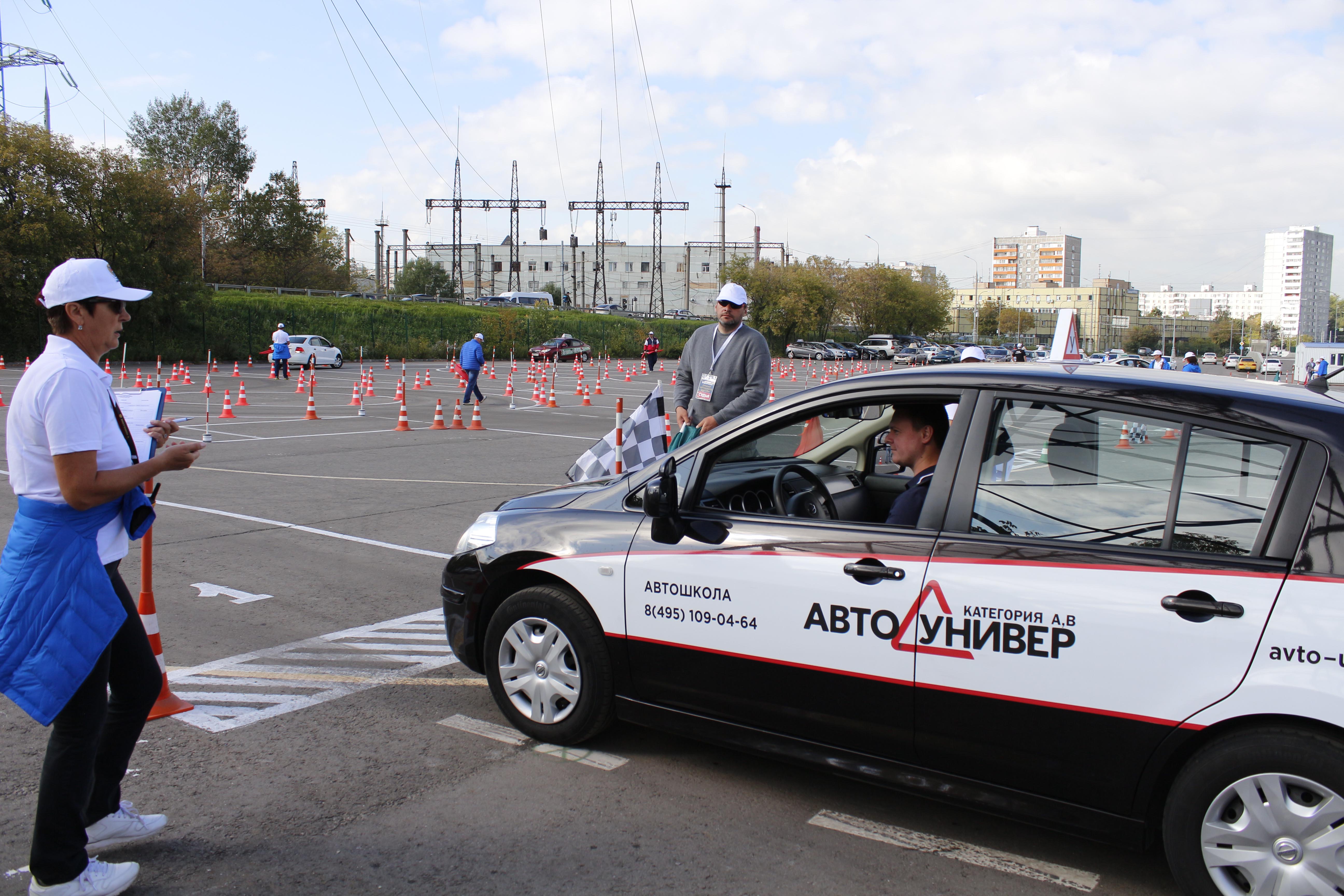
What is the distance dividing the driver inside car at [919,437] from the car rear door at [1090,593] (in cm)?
41

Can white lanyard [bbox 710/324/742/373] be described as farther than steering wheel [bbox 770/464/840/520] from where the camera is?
Yes

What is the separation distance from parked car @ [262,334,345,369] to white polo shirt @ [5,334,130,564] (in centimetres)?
3922

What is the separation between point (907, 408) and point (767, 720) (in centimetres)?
131

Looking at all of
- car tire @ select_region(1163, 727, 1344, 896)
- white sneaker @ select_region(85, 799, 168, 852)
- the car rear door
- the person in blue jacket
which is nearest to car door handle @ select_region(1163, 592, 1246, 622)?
the car rear door

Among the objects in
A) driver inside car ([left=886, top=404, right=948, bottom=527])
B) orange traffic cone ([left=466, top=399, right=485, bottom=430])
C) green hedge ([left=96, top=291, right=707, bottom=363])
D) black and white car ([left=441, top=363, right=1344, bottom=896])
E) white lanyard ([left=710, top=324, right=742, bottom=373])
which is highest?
green hedge ([left=96, top=291, right=707, bottom=363])

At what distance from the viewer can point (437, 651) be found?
5.40 meters

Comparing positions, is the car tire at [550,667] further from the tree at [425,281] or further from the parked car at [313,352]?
the tree at [425,281]

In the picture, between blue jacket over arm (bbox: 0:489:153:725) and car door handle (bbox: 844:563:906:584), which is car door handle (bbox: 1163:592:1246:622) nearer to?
car door handle (bbox: 844:563:906:584)

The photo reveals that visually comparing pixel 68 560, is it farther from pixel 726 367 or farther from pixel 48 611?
pixel 726 367

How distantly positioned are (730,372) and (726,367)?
49 millimetres

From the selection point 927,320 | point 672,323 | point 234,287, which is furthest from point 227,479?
point 927,320

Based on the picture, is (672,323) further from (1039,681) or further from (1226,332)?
(1226,332)

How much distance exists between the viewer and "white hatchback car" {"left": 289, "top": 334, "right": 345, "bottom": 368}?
42.2 m

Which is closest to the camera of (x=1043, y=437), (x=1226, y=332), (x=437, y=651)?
(x=1043, y=437)
